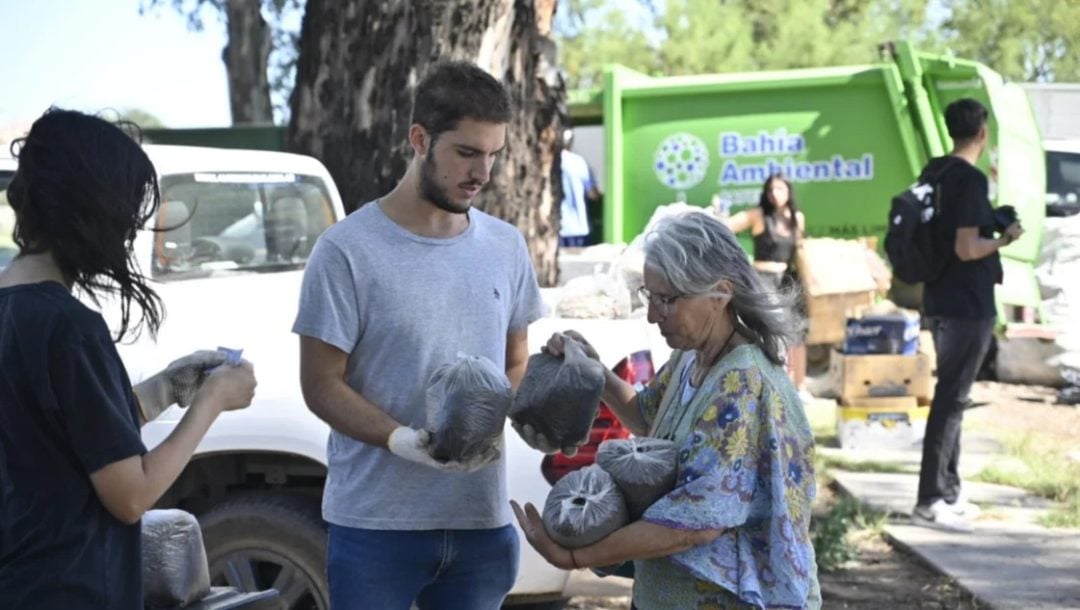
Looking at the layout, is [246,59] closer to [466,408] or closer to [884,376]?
[884,376]

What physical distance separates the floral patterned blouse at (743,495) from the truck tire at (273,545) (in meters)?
2.21

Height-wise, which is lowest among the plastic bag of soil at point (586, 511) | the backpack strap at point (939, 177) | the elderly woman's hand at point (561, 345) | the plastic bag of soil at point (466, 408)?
the plastic bag of soil at point (586, 511)

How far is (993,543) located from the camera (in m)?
7.41

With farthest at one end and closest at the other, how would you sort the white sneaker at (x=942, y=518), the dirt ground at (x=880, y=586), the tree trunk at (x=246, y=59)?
the tree trunk at (x=246, y=59)
the white sneaker at (x=942, y=518)
the dirt ground at (x=880, y=586)

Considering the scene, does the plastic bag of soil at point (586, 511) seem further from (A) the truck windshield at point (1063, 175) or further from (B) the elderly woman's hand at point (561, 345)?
(A) the truck windshield at point (1063, 175)

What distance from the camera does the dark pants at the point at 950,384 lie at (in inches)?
287

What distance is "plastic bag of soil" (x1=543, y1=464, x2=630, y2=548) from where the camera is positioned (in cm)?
291

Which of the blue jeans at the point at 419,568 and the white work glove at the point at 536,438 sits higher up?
the white work glove at the point at 536,438

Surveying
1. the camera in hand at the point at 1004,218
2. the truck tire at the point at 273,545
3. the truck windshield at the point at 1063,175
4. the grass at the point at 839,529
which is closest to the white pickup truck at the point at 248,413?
the truck tire at the point at 273,545

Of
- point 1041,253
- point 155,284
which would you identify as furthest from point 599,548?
point 1041,253

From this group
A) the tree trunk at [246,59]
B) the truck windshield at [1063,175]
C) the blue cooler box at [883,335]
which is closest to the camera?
the blue cooler box at [883,335]

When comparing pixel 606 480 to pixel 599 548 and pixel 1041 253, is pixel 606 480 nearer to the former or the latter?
pixel 599 548

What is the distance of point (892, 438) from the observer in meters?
9.72

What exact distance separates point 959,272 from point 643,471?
4.81m
